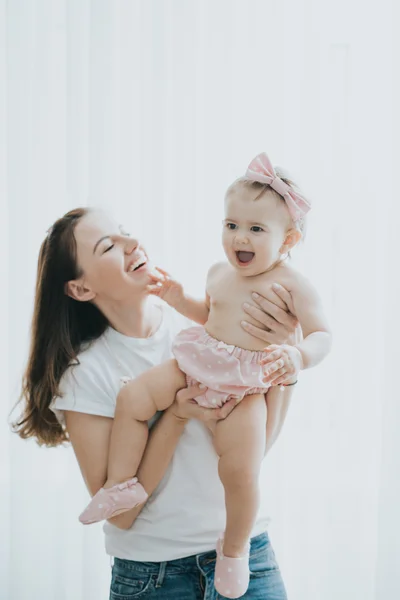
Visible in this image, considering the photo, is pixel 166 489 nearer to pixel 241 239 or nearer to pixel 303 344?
pixel 303 344

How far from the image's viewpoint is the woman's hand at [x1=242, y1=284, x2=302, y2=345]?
1572mm

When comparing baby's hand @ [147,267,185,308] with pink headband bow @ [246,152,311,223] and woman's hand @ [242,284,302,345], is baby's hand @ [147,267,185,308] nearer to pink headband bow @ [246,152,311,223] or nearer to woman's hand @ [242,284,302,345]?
woman's hand @ [242,284,302,345]

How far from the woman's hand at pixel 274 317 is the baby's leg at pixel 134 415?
0.20 metres

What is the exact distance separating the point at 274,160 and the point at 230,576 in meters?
1.28

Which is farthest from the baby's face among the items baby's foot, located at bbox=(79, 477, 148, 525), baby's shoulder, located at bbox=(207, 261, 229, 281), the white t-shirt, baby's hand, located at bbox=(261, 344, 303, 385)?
baby's foot, located at bbox=(79, 477, 148, 525)

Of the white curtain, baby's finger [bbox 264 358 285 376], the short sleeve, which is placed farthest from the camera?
the white curtain

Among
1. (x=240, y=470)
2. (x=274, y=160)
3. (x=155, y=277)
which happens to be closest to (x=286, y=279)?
(x=155, y=277)

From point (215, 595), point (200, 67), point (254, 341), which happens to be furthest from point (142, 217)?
point (215, 595)

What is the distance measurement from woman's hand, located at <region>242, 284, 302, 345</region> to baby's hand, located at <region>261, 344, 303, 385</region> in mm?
136

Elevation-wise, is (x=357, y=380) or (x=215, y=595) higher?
(x=357, y=380)

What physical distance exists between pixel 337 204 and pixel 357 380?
547mm

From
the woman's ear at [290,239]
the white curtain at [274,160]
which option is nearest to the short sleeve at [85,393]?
the woman's ear at [290,239]

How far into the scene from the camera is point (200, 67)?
2.36 m

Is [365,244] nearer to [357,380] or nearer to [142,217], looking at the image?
[357,380]
